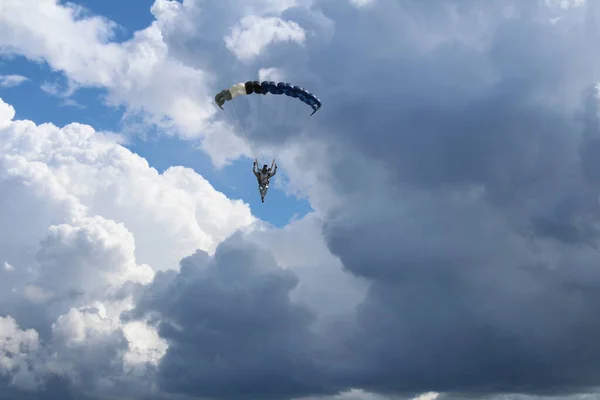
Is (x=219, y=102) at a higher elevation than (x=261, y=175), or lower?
higher

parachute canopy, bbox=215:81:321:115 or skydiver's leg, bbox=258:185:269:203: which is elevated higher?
parachute canopy, bbox=215:81:321:115

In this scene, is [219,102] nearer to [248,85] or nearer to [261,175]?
[248,85]

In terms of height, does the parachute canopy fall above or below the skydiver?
above

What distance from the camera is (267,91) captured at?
120875mm

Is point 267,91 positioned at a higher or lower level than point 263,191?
higher

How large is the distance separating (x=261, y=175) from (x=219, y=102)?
15.2 meters

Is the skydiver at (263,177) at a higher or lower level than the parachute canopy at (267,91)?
lower

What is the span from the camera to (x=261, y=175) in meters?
120

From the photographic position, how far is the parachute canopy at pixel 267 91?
11888 cm

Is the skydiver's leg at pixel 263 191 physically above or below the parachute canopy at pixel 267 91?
below

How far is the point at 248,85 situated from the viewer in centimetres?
12138

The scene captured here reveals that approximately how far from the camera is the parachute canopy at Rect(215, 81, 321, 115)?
11888 cm

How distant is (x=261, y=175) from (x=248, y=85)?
15.7 m

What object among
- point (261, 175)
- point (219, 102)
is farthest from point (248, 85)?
point (261, 175)
